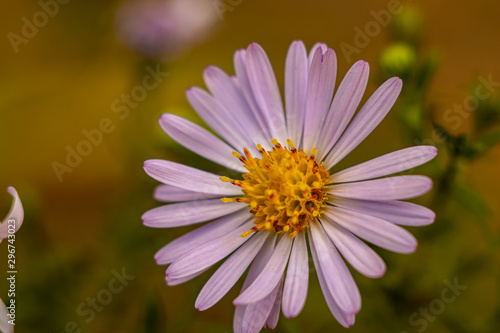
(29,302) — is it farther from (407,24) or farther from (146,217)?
(407,24)

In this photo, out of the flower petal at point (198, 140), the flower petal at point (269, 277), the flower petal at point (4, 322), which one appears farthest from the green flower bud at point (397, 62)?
the flower petal at point (4, 322)

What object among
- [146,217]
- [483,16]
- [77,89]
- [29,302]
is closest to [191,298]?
[146,217]

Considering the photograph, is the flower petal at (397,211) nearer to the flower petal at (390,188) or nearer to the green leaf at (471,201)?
the flower petal at (390,188)

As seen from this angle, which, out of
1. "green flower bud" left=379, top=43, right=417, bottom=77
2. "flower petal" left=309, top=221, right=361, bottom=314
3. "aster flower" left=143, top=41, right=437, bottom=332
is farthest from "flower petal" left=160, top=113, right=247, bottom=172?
"green flower bud" left=379, top=43, right=417, bottom=77

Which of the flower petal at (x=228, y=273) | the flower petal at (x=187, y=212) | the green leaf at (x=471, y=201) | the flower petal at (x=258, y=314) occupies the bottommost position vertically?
the green leaf at (x=471, y=201)

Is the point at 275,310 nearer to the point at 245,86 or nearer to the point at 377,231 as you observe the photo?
the point at 377,231

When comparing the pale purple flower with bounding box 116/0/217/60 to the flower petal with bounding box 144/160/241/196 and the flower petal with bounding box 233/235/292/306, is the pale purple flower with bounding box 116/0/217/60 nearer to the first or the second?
the flower petal with bounding box 144/160/241/196

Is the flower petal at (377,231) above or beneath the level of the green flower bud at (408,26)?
beneath
